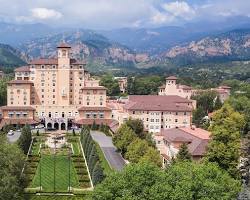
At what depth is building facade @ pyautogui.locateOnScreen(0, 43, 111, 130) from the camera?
280 feet

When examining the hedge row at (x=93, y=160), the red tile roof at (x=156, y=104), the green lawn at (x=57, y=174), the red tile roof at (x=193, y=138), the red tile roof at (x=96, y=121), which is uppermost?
the red tile roof at (x=156, y=104)

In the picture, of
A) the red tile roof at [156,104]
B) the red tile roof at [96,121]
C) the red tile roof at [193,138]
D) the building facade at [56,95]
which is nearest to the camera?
the red tile roof at [193,138]

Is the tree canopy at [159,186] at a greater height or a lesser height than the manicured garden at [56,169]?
greater

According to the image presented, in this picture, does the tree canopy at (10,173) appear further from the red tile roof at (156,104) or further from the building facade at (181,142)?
the red tile roof at (156,104)

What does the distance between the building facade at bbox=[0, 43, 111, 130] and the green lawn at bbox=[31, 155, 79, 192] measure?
2606 cm

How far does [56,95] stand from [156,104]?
1957cm

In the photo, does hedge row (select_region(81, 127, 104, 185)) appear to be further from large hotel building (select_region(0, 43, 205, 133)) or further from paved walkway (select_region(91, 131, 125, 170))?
large hotel building (select_region(0, 43, 205, 133))

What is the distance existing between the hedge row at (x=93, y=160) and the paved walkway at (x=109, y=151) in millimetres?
2465

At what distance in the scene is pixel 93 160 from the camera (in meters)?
49.5

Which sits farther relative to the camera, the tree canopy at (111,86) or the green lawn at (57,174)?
the tree canopy at (111,86)

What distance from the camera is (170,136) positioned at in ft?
192

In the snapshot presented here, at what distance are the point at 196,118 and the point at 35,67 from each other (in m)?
27.9

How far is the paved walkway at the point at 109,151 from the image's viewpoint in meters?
55.5

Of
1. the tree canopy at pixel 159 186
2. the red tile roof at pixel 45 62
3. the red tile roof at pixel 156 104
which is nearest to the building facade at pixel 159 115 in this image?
the red tile roof at pixel 156 104
